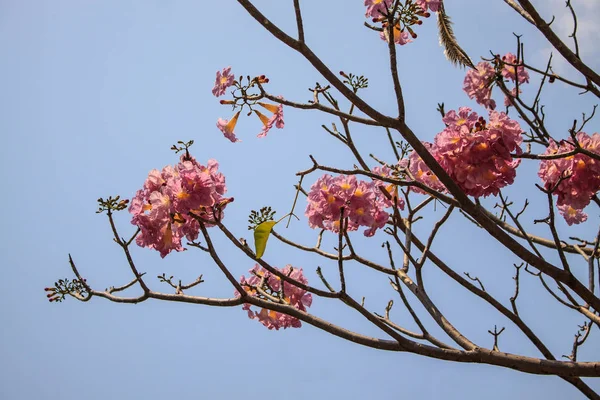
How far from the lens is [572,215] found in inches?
153

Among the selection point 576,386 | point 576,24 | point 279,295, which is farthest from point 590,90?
point 279,295

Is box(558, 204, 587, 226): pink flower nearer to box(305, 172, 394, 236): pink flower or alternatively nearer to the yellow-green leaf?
box(305, 172, 394, 236): pink flower

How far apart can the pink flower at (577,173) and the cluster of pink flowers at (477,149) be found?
0.40 metres

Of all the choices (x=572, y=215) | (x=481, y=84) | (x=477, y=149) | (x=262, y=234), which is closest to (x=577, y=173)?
(x=572, y=215)

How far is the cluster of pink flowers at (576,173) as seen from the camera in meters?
3.34

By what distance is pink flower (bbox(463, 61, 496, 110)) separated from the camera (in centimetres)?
438

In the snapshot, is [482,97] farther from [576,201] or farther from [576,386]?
[576,386]

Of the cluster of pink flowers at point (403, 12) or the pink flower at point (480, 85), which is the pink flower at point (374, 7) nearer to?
the cluster of pink flowers at point (403, 12)

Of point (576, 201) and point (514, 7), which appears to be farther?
point (514, 7)

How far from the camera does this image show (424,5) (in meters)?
3.51

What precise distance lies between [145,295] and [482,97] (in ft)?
9.45

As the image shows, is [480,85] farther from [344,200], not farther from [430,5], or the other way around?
[344,200]

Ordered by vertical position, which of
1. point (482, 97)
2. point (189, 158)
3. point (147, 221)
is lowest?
point (147, 221)

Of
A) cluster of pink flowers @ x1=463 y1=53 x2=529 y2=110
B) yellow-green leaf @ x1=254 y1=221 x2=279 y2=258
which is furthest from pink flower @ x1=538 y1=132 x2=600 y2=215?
yellow-green leaf @ x1=254 y1=221 x2=279 y2=258
